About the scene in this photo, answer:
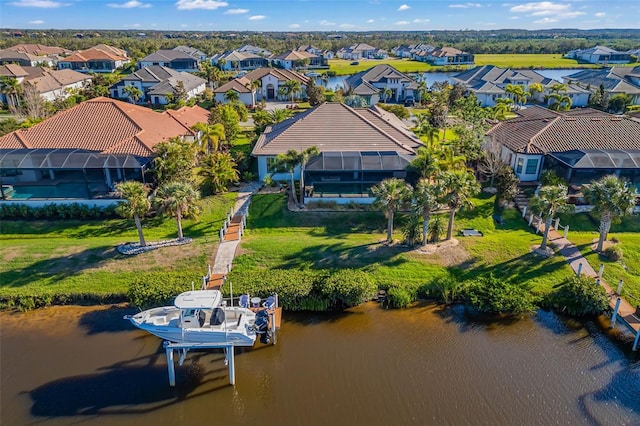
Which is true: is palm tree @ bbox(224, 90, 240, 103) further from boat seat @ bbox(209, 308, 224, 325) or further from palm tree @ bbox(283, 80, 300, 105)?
boat seat @ bbox(209, 308, 224, 325)

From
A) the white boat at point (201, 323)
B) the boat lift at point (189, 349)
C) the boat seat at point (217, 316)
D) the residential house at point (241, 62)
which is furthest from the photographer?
the residential house at point (241, 62)

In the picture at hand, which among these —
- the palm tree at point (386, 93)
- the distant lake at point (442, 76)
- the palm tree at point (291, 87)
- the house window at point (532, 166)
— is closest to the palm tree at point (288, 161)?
the house window at point (532, 166)

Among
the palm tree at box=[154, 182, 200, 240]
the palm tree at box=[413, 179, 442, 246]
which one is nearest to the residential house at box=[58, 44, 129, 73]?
the palm tree at box=[154, 182, 200, 240]

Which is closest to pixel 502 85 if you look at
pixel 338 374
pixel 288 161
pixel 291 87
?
pixel 291 87

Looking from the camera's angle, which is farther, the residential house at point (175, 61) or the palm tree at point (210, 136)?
the residential house at point (175, 61)

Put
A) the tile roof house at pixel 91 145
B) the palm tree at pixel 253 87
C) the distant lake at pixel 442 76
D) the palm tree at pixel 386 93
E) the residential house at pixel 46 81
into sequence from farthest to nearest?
the distant lake at pixel 442 76
the palm tree at pixel 386 93
the palm tree at pixel 253 87
the residential house at pixel 46 81
the tile roof house at pixel 91 145

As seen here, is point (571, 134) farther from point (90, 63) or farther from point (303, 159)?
point (90, 63)

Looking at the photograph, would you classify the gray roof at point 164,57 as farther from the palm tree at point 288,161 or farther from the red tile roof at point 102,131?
the palm tree at point 288,161

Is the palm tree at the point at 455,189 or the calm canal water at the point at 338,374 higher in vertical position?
the palm tree at the point at 455,189
